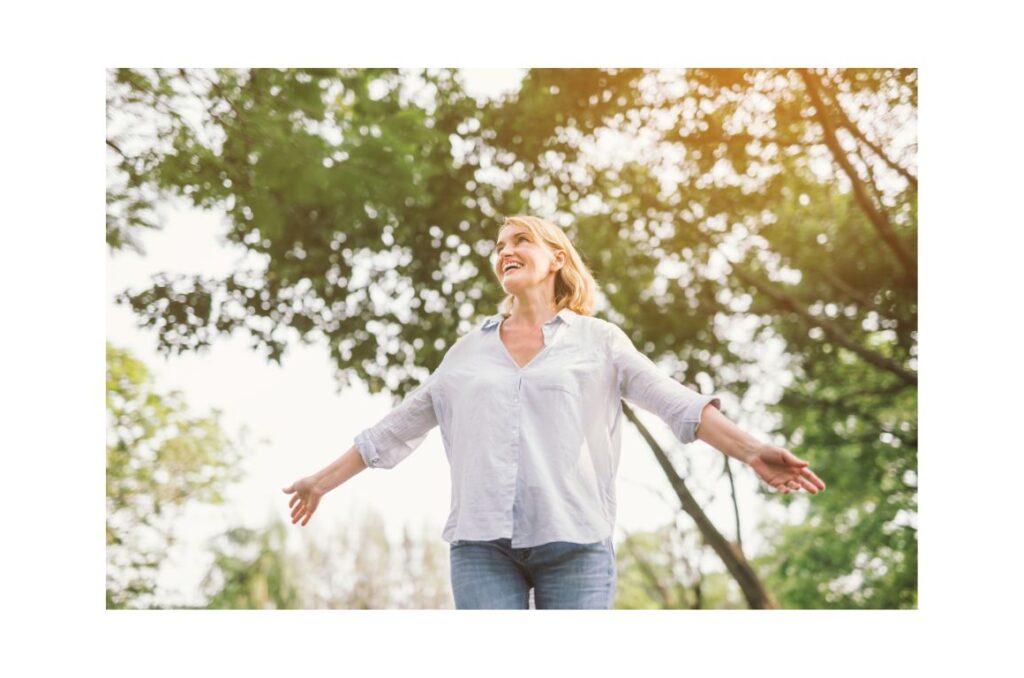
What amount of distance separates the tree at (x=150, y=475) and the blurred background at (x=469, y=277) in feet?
0.05

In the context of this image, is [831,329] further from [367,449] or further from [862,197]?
[367,449]

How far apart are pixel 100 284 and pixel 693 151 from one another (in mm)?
3174

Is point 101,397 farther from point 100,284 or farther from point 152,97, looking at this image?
point 152,97

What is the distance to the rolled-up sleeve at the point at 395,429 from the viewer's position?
2.53m

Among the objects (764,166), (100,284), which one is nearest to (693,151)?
(764,166)

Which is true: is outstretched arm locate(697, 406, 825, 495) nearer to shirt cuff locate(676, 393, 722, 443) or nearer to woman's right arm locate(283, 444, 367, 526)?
shirt cuff locate(676, 393, 722, 443)

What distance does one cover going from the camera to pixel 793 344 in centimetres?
630

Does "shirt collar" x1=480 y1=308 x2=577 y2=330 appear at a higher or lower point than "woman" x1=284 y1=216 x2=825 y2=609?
higher

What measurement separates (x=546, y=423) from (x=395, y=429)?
382mm

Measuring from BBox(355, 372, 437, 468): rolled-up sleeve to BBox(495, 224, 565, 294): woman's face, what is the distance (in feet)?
0.98

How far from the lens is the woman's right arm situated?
2.54 meters

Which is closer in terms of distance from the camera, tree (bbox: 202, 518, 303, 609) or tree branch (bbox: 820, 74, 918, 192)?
tree branch (bbox: 820, 74, 918, 192)

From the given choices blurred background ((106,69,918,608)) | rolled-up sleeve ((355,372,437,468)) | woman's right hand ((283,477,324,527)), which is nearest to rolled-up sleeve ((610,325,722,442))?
rolled-up sleeve ((355,372,437,468))

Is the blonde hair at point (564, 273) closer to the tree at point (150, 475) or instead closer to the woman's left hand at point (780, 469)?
the woman's left hand at point (780, 469)
